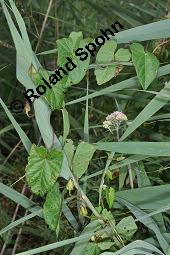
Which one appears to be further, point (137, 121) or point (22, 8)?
point (22, 8)

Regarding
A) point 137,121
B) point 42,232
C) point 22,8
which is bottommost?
point 42,232

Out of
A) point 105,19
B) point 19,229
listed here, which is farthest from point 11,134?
point 105,19

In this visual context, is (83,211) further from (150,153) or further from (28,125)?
(28,125)

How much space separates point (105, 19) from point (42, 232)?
0.92m

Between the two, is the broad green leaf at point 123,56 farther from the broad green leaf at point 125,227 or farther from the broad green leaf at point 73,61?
the broad green leaf at point 125,227

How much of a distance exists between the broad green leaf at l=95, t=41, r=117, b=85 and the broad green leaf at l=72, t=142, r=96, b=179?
11 cm

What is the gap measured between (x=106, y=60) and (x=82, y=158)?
158 mm

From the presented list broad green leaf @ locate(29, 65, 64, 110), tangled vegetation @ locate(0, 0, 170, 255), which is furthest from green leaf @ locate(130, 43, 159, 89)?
broad green leaf @ locate(29, 65, 64, 110)

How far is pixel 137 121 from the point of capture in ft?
2.48

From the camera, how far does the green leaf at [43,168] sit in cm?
66

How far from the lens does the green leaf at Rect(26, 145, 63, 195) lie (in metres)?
0.66

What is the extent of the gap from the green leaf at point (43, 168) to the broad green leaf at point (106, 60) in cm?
15

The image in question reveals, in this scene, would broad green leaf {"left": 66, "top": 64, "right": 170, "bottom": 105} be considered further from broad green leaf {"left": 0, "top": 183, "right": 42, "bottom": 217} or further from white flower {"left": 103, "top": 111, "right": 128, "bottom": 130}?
broad green leaf {"left": 0, "top": 183, "right": 42, "bottom": 217}

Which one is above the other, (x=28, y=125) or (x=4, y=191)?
(x=4, y=191)
